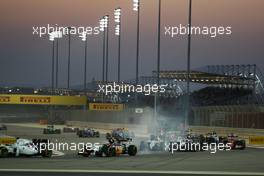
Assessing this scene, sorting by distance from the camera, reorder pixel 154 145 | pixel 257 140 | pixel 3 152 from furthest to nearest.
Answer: pixel 257 140 < pixel 154 145 < pixel 3 152

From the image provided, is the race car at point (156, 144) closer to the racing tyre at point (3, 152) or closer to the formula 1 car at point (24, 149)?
the formula 1 car at point (24, 149)

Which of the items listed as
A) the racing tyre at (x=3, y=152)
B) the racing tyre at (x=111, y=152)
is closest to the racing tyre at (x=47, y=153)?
the racing tyre at (x=3, y=152)

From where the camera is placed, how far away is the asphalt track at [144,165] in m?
26.6

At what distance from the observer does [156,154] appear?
3844 cm

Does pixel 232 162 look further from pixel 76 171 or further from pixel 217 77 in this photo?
pixel 217 77

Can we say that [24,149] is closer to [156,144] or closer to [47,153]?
[47,153]

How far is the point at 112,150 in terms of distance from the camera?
35781 mm

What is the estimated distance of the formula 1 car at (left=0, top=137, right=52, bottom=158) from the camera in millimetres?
35375

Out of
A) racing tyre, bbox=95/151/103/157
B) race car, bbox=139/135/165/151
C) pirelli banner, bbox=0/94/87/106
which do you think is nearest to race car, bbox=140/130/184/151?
race car, bbox=139/135/165/151

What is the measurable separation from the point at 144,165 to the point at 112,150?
5720mm

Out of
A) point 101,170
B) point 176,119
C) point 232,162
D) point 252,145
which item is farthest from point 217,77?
point 101,170

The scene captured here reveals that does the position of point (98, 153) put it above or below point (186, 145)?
below

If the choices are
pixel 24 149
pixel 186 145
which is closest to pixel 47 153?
pixel 24 149

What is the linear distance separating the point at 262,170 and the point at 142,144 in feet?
46.5
